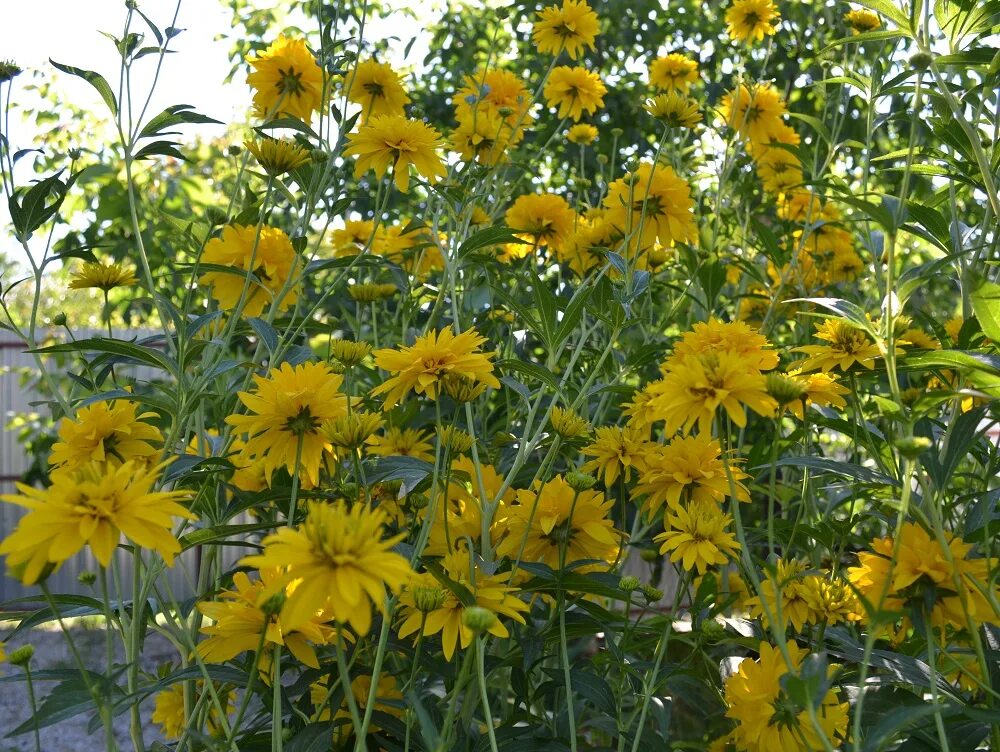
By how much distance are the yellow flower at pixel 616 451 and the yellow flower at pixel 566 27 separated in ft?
3.21

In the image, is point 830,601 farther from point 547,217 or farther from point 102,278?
point 102,278

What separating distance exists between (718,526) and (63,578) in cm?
504

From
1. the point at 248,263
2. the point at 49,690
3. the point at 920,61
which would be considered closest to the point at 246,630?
the point at 248,263

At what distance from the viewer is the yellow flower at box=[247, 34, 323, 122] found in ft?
5.28

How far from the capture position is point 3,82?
1529 mm

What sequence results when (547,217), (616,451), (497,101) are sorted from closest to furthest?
(616,451)
(547,217)
(497,101)

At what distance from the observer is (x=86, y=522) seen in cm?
74

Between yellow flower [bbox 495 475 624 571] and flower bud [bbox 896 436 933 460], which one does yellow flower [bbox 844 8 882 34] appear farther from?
flower bud [bbox 896 436 933 460]

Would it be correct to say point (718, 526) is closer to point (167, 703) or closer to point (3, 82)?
point (167, 703)

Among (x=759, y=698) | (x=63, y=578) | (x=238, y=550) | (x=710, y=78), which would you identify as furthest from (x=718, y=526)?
(x=63, y=578)

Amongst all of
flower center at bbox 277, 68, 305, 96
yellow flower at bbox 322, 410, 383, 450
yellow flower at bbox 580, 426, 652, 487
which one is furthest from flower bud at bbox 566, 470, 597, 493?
flower center at bbox 277, 68, 305, 96

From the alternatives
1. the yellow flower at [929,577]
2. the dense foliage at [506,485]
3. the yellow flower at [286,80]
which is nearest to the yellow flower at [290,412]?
the dense foliage at [506,485]

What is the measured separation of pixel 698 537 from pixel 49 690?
3083 mm

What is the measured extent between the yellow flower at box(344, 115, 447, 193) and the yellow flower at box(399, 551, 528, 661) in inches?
25.1
